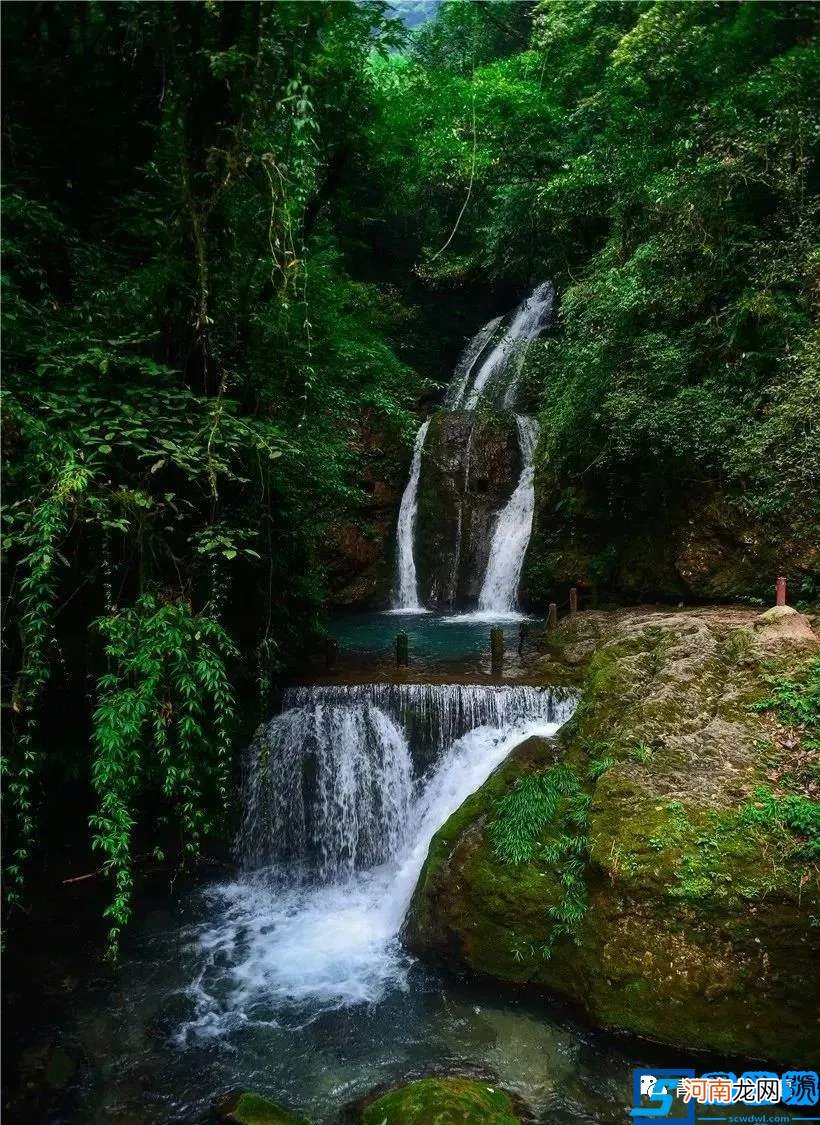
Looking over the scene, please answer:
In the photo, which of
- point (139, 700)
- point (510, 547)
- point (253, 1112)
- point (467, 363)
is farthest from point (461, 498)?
point (253, 1112)

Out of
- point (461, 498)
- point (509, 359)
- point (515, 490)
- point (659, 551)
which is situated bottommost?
point (659, 551)

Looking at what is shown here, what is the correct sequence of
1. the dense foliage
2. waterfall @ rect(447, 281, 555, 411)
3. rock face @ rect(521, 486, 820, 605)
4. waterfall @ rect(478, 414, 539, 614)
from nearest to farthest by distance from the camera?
the dense foliage
rock face @ rect(521, 486, 820, 605)
waterfall @ rect(478, 414, 539, 614)
waterfall @ rect(447, 281, 555, 411)

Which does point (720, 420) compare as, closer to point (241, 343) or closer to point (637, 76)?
point (637, 76)

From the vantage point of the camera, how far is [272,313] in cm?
666

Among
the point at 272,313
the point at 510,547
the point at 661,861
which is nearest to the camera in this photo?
the point at 661,861

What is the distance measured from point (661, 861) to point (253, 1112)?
340 cm

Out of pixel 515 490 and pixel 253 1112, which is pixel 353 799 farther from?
pixel 515 490

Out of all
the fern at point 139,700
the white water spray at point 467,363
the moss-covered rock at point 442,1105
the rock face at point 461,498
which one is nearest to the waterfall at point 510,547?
the rock face at point 461,498

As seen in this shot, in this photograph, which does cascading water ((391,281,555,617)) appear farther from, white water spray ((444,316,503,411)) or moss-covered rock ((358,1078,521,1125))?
moss-covered rock ((358,1078,521,1125))

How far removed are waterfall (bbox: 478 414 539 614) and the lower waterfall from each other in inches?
271

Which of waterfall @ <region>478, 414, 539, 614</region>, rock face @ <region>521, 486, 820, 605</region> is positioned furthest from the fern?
waterfall @ <region>478, 414, 539, 614</region>

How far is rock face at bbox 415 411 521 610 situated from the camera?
16031 millimetres

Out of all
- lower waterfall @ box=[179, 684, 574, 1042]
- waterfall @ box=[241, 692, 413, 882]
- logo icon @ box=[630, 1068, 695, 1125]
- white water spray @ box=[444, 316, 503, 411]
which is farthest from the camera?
white water spray @ box=[444, 316, 503, 411]

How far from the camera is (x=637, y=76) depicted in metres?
10.6
